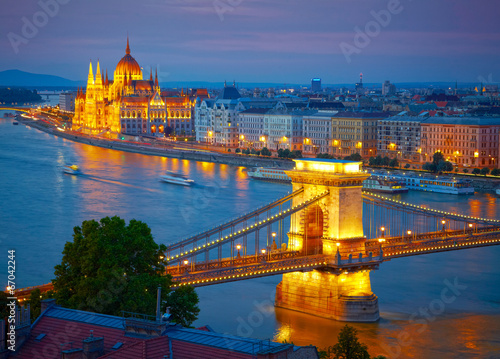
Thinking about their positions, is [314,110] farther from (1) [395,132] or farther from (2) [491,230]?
(2) [491,230]

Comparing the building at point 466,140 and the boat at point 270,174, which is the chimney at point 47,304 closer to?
the boat at point 270,174

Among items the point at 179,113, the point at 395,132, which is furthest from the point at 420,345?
the point at 179,113

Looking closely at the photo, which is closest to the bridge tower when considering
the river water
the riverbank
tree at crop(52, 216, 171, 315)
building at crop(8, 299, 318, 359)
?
the river water

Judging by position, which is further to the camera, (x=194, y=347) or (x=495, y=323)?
(x=495, y=323)

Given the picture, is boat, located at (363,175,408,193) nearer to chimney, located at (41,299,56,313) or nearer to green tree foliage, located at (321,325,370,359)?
green tree foliage, located at (321,325,370,359)

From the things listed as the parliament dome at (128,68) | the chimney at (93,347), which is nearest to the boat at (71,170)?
the chimney at (93,347)

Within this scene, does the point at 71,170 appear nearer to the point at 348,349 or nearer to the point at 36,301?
the point at 36,301

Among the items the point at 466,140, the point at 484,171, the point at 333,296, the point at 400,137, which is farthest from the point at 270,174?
the point at 333,296
